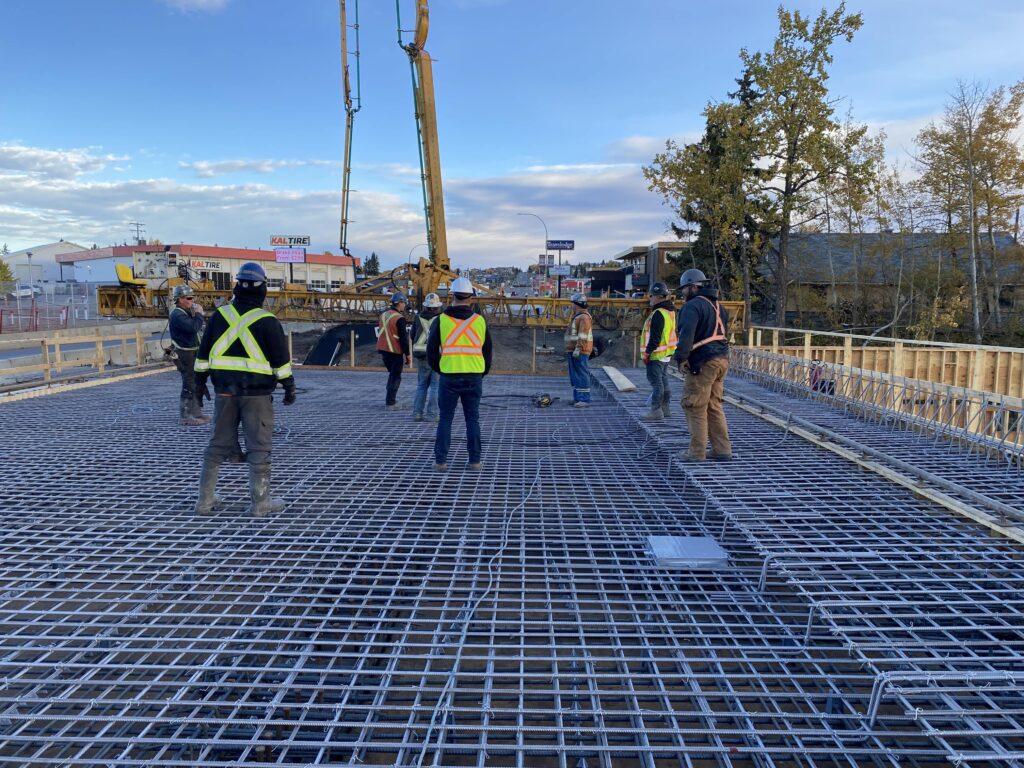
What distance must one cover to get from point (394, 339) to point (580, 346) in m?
2.56

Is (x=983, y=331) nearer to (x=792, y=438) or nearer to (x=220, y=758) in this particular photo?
(x=792, y=438)

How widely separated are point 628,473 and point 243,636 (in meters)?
3.59

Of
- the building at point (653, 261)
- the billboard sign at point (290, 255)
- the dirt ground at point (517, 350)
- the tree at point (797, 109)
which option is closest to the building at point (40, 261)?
the billboard sign at point (290, 255)

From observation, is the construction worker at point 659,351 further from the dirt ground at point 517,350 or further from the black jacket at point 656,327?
the dirt ground at point 517,350

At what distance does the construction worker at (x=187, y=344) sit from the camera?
716cm

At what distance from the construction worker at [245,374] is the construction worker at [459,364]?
1582 millimetres

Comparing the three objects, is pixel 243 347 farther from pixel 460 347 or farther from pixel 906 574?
pixel 906 574

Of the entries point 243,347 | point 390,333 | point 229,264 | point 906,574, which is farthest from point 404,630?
point 229,264

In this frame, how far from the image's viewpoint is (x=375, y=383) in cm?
1241

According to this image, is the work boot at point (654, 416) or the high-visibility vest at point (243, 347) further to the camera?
the work boot at point (654, 416)

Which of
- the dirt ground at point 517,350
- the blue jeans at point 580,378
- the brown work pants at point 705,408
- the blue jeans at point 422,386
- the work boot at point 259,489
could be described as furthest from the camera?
the dirt ground at point 517,350

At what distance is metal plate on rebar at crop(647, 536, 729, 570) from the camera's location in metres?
3.48

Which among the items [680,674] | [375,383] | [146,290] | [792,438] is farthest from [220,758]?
[146,290]

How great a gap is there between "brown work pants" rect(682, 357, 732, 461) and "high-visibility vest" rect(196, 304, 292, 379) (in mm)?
3386
